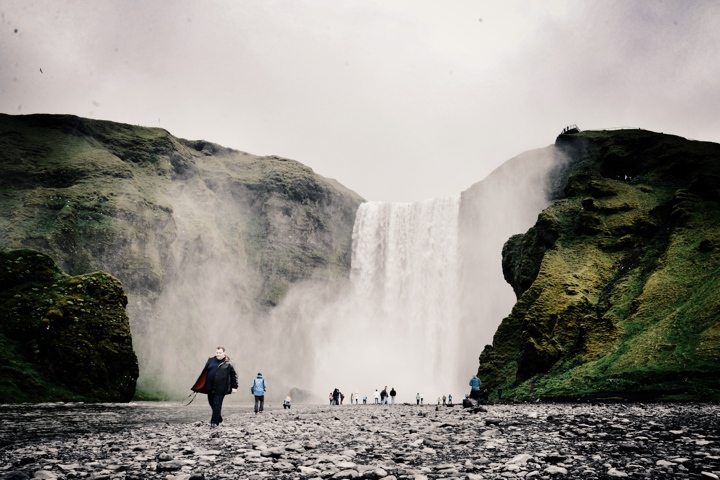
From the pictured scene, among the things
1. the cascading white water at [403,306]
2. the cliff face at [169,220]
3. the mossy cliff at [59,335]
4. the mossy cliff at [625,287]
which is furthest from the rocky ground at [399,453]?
the cascading white water at [403,306]

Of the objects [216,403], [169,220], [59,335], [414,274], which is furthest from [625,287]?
[169,220]

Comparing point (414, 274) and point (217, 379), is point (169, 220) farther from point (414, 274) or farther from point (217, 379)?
point (217, 379)

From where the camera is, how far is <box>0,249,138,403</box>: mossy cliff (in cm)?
3102

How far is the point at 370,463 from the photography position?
281 inches

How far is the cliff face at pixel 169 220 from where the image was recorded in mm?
59656

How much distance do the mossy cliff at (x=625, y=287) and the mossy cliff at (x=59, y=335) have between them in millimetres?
30705

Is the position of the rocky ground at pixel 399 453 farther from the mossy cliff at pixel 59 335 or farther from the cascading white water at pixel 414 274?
the cascading white water at pixel 414 274

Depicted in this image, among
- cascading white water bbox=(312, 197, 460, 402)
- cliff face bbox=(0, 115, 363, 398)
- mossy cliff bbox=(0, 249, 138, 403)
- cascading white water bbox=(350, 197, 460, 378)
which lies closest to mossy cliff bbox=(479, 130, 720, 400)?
cascading white water bbox=(350, 197, 460, 378)

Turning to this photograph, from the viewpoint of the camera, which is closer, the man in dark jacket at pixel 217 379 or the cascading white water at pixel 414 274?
the man in dark jacket at pixel 217 379

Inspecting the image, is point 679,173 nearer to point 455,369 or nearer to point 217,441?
point 455,369

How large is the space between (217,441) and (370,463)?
4744 millimetres

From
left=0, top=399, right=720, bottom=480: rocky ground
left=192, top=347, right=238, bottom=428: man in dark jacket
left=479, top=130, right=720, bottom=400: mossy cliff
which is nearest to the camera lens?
left=0, top=399, right=720, bottom=480: rocky ground

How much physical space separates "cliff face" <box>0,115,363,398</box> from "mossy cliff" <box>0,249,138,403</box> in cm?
2111

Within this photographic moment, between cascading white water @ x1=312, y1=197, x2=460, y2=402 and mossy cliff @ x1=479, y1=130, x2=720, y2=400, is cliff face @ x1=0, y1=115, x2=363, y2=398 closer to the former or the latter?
cascading white water @ x1=312, y1=197, x2=460, y2=402
